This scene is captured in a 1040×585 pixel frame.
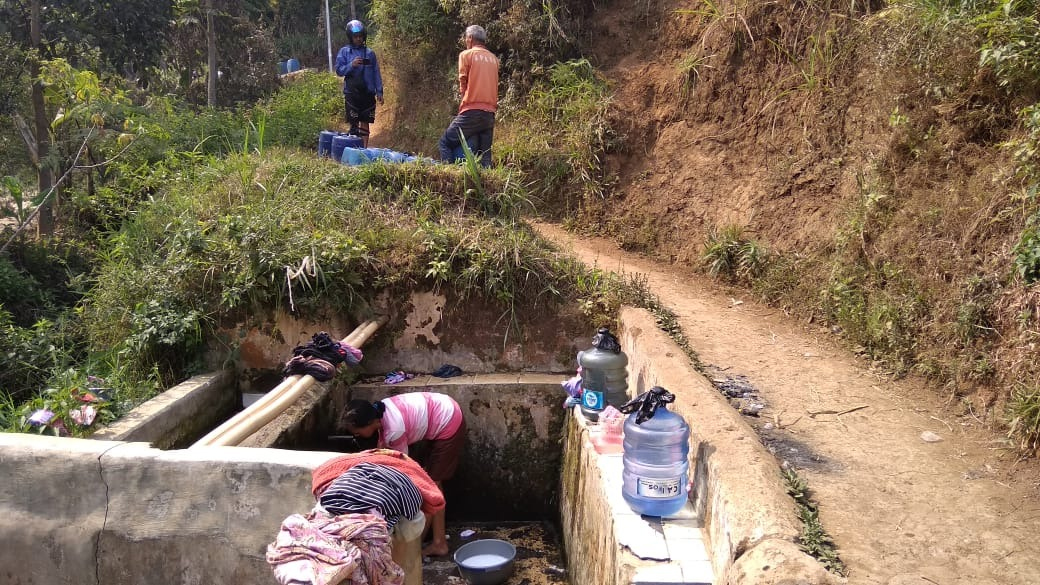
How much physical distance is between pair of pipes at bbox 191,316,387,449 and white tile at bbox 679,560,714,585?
8.02ft

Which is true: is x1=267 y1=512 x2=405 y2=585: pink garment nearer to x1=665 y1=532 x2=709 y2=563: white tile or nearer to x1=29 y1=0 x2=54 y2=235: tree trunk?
x1=665 y1=532 x2=709 y2=563: white tile

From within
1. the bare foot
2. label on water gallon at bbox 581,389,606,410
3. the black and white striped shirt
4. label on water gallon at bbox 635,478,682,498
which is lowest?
the bare foot

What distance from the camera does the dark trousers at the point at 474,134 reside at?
7773 mm

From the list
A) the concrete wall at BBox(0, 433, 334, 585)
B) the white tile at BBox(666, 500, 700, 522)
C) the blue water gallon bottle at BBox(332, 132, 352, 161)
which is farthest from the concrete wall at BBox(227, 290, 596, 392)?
the blue water gallon bottle at BBox(332, 132, 352, 161)

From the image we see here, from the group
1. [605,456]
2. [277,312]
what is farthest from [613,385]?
[277,312]

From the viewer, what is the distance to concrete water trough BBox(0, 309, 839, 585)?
295 cm

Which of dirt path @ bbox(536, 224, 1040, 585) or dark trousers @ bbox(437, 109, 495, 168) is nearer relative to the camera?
dirt path @ bbox(536, 224, 1040, 585)

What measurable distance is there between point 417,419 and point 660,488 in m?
2.10

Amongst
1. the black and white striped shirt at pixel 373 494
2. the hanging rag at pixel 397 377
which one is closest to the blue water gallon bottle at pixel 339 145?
the hanging rag at pixel 397 377

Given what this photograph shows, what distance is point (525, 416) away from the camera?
Answer: 5645mm

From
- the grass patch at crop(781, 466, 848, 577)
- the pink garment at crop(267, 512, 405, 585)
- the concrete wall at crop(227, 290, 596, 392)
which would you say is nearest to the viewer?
the grass patch at crop(781, 466, 848, 577)

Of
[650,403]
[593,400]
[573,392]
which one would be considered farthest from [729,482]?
[573,392]

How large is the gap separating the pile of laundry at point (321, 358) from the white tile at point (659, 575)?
8.62 ft

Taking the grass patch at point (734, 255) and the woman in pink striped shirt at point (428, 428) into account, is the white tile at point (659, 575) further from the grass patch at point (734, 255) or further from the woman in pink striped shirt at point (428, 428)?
the grass patch at point (734, 255)
